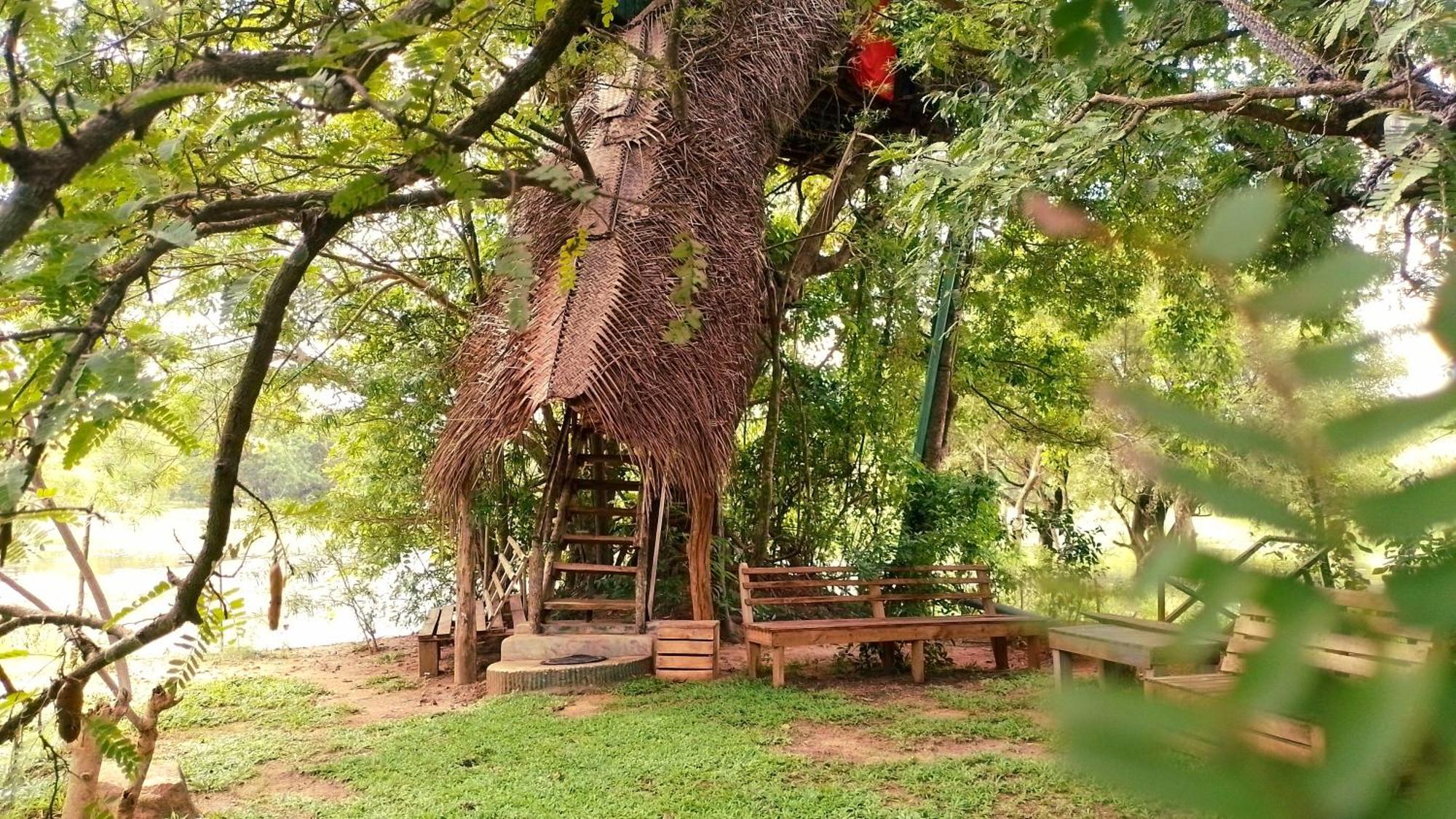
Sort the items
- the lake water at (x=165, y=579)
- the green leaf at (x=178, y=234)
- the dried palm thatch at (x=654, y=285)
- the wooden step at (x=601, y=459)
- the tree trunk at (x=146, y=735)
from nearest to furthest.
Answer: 1. the green leaf at (x=178, y=234)
2. the lake water at (x=165, y=579)
3. the tree trunk at (x=146, y=735)
4. the dried palm thatch at (x=654, y=285)
5. the wooden step at (x=601, y=459)

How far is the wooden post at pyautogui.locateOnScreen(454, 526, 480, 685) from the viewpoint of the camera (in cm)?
713

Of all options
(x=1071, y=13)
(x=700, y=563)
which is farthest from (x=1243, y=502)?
(x=700, y=563)

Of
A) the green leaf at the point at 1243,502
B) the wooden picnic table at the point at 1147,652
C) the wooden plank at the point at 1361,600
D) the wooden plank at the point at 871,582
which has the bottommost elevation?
the wooden plank at the point at 871,582

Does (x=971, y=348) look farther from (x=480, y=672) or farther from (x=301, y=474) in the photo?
(x=301, y=474)

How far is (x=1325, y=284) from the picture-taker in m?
0.25

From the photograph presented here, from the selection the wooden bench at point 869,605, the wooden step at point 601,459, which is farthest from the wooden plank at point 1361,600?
the wooden step at point 601,459

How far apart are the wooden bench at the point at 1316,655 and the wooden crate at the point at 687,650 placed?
274 inches

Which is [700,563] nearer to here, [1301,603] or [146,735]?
[146,735]

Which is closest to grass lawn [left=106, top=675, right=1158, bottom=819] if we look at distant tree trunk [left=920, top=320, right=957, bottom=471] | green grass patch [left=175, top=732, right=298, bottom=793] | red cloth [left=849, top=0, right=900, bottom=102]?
green grass patch [left=175, top=732, right=298, bottom=793]

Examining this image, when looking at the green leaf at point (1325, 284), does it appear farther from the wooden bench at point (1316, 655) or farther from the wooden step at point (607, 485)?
the wooden step at point (607, 485)

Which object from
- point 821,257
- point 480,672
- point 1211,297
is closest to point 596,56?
point 1211,297

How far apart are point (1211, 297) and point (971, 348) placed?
366 inches

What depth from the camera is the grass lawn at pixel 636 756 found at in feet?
14.3

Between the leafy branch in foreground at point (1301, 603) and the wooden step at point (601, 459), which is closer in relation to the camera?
the leafy branch in foreground at point (1301, 603)
